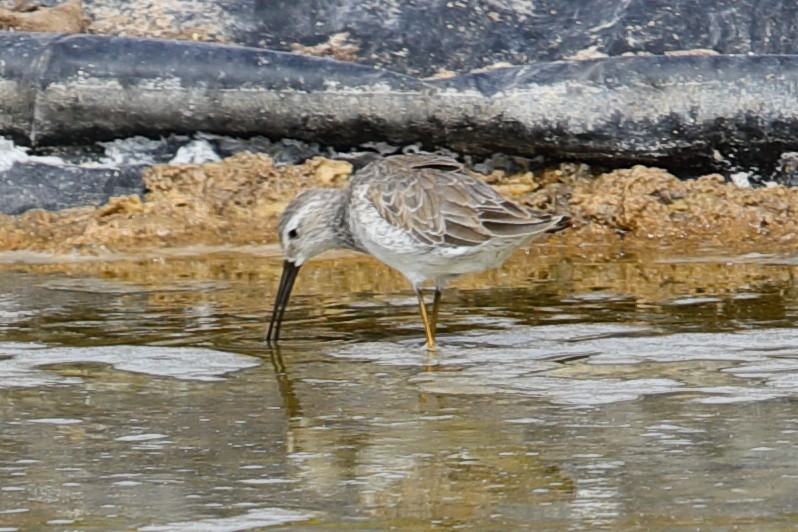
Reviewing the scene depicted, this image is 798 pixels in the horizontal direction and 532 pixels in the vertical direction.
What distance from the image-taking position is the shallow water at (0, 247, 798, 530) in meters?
3.94

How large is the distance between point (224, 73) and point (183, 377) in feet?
13.4

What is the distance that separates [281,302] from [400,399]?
1414 millimetres

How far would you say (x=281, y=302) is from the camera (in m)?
6.56

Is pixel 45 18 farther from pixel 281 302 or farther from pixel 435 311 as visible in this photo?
pixel 435 311

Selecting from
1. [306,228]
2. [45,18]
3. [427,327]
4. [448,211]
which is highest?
[45,18]

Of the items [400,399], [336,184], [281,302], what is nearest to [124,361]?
[281,302]

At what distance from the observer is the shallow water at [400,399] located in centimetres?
394

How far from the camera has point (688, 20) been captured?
10500 millimetres

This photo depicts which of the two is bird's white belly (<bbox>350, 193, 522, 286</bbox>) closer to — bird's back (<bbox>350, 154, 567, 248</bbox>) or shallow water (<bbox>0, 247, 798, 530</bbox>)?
bird's back (<bbox>350, 154, 567, 248</bbox>)

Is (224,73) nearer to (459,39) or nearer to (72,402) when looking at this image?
(459,39)

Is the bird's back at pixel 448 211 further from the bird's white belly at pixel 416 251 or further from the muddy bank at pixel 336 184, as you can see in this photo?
the muddy bank at pixel 336 184

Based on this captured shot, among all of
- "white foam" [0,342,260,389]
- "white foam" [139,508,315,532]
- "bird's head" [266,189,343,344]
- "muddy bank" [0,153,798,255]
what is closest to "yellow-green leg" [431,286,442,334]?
"bird's head" [266,189,343,344]

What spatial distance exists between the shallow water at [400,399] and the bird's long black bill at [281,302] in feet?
0.29

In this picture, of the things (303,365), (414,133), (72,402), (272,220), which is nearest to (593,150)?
(414,133)
